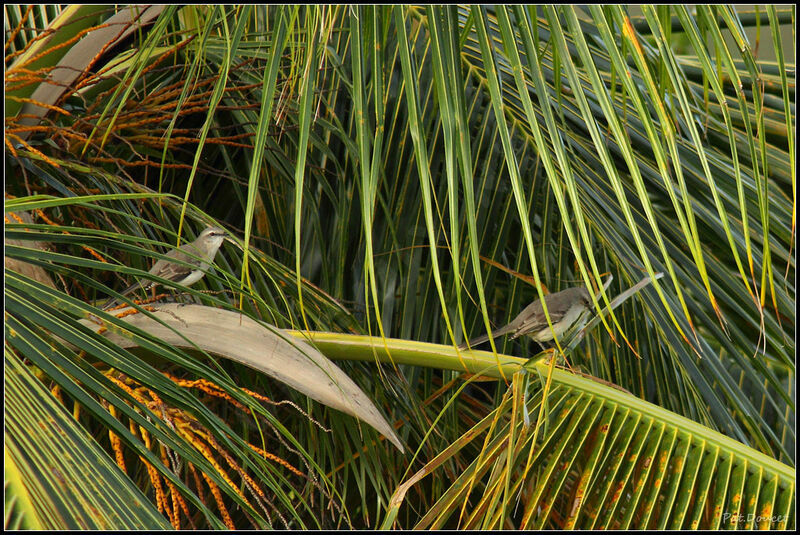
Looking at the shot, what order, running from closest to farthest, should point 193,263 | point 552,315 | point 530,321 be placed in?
point 193,263 < point 530,321 < point 552,315

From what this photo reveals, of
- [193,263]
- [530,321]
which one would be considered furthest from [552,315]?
[193,263]

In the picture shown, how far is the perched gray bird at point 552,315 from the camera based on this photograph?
2.74 meters

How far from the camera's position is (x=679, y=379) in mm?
2730

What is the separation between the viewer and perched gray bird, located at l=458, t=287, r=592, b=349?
2.74 meters

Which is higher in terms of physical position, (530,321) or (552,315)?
(530,321)

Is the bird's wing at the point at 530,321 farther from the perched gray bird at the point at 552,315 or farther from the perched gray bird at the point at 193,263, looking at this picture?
the perched gray bird at the point at 193,263

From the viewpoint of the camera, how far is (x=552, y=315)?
120 inches

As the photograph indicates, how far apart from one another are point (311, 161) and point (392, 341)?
113 cm

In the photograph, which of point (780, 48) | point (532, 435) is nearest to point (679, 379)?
point (532, 435)

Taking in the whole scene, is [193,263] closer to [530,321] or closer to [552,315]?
[530,321]

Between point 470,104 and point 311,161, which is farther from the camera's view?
point 470,104

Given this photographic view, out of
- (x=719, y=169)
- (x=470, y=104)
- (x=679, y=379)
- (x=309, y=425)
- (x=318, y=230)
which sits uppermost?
(x=470, y=104)

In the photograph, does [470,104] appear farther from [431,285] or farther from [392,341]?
[392,341]

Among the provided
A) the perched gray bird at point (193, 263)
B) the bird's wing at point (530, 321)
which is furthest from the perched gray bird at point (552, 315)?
the perched gray bird at point (193, 263)
